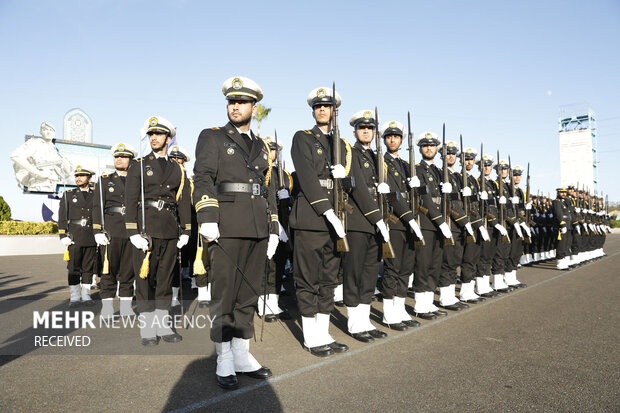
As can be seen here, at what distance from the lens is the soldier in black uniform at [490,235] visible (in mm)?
8016

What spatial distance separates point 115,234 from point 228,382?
3.55 m

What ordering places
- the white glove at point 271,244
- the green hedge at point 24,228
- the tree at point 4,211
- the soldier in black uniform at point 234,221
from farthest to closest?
the tree at point 4,211
the green hedge at point 24,228
the white glove at point 271,244
the soldier in black uniform at point 234,221

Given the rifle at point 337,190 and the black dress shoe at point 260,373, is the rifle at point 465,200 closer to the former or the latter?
the rifle at point 337,190

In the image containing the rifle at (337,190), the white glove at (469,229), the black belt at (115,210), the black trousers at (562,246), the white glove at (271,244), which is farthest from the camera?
the black trousers at (562,246)

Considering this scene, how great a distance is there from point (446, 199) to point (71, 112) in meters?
29.8

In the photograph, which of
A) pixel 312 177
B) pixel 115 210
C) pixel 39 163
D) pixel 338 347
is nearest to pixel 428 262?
pixel 338 347

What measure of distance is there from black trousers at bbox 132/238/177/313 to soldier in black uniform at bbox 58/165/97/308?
3249 millimetres

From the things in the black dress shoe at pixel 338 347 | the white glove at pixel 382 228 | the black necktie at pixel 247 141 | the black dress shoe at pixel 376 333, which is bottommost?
the black dress shoe at pixel 376 333

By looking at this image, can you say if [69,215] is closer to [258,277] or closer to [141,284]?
[141,284]

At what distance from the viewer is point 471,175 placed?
8.28 meters

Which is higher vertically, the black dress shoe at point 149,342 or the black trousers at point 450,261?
the black trousers at point 450,261

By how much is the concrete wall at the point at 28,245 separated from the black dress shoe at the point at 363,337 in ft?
69.8

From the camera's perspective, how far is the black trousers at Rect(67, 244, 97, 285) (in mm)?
7336

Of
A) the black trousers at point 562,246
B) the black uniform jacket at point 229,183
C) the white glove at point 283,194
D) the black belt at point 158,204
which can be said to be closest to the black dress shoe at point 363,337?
the black uniform jacket at point 229,183
